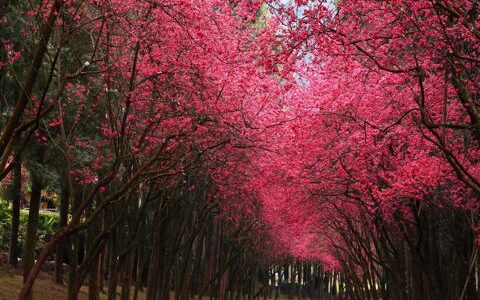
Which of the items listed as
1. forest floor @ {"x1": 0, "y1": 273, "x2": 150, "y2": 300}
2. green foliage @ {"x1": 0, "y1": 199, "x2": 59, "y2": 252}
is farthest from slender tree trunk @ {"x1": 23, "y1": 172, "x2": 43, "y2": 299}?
green foliage @ {"x1": 0, "y1": 199, "x2": 59, "y2": 252}

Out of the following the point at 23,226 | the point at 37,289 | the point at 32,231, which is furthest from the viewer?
the point at 23,226

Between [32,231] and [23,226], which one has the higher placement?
[23,226]

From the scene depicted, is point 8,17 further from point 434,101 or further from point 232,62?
point 434,101

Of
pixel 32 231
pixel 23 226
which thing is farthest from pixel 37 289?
pixel 23 226

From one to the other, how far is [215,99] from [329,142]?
5.16 meters

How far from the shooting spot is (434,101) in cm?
1451

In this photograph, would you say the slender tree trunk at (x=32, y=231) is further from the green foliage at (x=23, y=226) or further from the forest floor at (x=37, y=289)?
the green foliage at (x=23, y=226)

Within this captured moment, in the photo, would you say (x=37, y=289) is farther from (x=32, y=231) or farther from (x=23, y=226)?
(x=23, y=226)

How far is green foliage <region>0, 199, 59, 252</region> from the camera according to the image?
115 ft

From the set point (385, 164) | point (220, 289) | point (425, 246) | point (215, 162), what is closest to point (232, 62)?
point (215, 162)

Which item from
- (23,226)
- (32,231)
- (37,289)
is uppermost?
(23,226)

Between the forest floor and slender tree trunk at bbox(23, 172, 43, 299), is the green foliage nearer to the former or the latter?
the forest floor

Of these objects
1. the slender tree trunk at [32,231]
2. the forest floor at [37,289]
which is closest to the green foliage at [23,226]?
the forest floor at [37,289]

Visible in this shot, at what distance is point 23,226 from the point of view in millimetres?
Result: 37688
